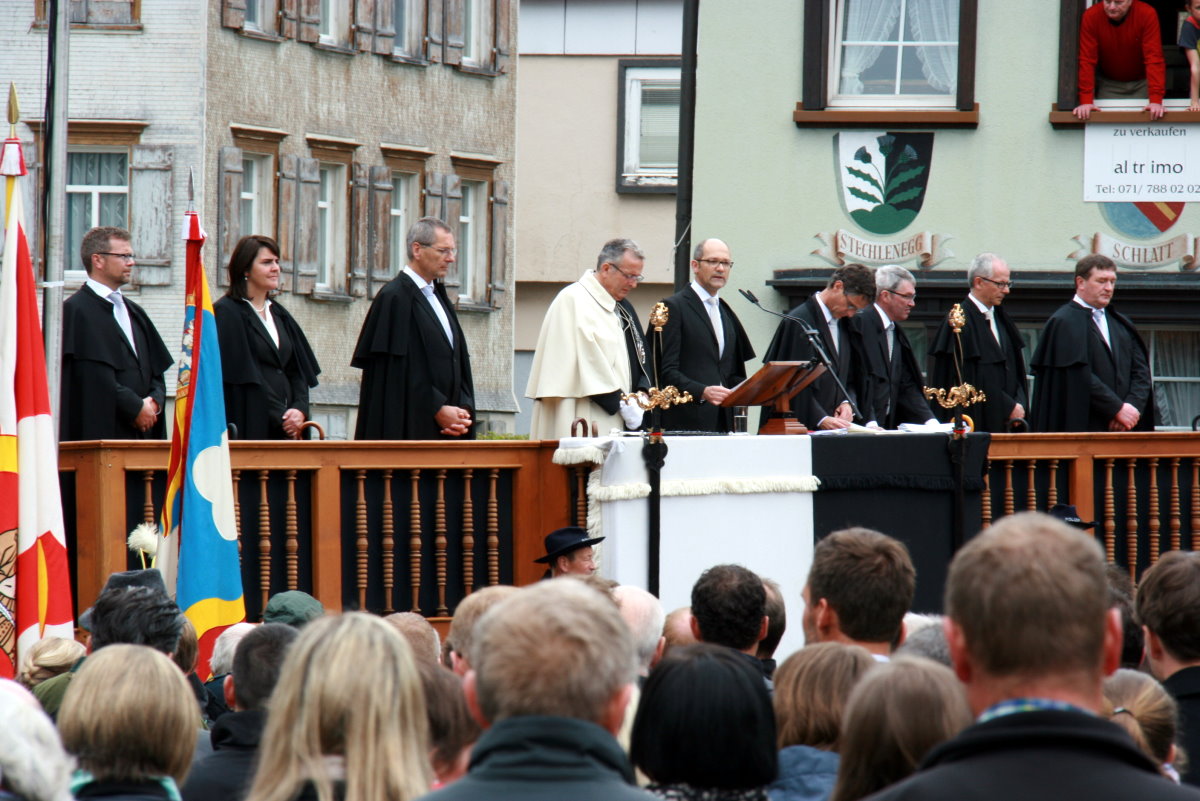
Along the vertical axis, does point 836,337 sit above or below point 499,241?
below

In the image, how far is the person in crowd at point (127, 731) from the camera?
338cm

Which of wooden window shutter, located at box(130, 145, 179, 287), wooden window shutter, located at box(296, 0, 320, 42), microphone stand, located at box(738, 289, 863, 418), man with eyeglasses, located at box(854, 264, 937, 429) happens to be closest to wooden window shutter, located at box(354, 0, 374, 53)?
wooden window shutter, located at box(296, 0, 320, 42)

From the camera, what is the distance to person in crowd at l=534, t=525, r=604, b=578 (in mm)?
7902

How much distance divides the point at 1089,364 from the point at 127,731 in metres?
8.93

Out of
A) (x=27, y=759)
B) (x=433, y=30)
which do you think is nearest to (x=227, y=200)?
(x=433, y=30)

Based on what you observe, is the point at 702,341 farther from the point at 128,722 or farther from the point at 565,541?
the point at 128,722

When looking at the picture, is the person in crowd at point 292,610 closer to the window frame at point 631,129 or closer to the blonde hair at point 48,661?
the blonde hair at point 48,661

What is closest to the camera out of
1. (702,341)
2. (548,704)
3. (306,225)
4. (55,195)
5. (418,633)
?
(548,704)

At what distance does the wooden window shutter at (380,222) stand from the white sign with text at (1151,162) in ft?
44.4

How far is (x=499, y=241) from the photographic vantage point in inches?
1088

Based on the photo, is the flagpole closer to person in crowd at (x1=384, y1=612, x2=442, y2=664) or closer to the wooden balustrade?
the wooden balustrade

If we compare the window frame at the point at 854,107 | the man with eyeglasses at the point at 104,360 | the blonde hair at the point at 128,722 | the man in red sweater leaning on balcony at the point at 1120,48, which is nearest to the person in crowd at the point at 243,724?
the blonde hair at the point at 128,722

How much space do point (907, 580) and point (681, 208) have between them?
10.1 metres

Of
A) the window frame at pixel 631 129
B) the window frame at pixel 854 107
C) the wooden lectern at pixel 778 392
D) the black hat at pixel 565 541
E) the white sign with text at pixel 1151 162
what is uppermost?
the window frame at pixel 631 129
